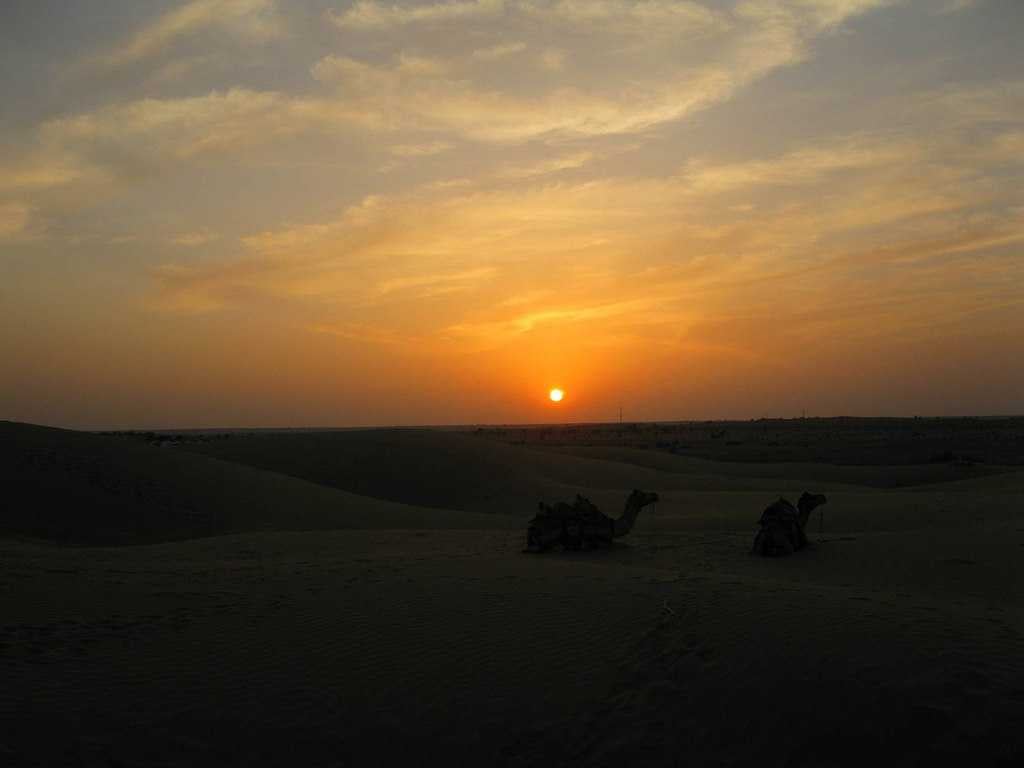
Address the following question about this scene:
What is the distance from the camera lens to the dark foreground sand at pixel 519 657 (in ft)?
22.9

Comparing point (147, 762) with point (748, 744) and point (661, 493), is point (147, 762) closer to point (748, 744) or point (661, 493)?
point (748, 744)

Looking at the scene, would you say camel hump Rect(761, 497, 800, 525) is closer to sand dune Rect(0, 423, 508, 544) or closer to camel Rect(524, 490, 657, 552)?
camel Rect(524, 490, 657, 552)

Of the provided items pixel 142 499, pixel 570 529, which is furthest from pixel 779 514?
pixel 142 499

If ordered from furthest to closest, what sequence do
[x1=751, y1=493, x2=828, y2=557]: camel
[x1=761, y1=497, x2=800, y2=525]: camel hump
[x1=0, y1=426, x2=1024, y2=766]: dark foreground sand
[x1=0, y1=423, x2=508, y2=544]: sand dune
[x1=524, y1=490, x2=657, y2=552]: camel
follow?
1. [x1=0, y1=423, x2=508, y2=544]: sand dune
2. [x1=524, y1=490, x2=657, y2=552]: camel
3. [x1=761, y1=497, x2=800, y2=525]: camel hump
4. [x1=751, y1=493, x2=828, y2=557]: camel
5. [x1=0, y1=426, x2=1024, y2=766]: dark foreground sand

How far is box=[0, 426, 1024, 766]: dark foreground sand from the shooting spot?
697 cm

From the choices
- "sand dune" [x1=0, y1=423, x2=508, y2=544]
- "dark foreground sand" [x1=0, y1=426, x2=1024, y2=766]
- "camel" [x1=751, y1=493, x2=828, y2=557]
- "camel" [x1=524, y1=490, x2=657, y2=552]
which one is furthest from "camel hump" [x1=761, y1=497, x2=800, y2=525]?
"sand dune" [x1=0, y1=423, x2=508, y2=544]

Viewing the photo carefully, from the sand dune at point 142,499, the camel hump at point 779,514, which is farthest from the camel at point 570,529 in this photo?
the sand dune at point 142,499

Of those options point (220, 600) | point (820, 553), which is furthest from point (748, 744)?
point (820, 553)

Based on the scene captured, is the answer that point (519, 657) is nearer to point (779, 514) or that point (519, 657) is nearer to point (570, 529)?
point (570, 529)

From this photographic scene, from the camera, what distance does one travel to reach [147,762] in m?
6.69

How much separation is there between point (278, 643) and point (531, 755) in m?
3.76

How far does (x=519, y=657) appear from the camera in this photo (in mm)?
8938

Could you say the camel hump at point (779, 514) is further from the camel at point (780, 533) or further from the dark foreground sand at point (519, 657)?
the dark foreground sand at point (519, 657)

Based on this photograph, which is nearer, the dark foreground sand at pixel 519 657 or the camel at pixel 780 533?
the dark foreground sand at pixel 519 657
